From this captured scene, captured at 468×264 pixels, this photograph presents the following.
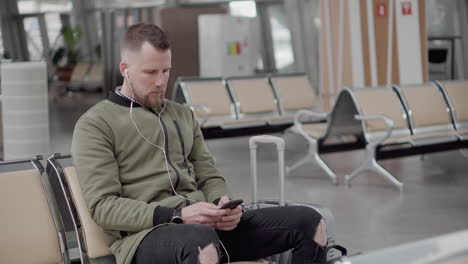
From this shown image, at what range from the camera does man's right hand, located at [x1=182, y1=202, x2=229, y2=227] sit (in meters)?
2.33

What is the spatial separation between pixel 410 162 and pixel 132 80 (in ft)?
19.6

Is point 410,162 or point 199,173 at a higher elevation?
point 199,173

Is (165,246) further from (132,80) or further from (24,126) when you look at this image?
(24,126)

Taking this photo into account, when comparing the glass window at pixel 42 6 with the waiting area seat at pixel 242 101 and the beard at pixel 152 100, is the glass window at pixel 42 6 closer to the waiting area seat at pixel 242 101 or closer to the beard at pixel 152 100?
the waiting area seat at pixel 242 101

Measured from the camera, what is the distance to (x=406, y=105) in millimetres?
7137

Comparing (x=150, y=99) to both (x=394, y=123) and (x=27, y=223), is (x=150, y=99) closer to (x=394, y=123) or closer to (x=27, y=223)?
(x=27, y=223)

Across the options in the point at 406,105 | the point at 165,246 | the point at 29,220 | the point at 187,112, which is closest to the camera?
the point at 165,246

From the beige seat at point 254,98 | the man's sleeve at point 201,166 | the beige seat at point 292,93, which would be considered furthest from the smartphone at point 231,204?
the beige seat at point 292,93

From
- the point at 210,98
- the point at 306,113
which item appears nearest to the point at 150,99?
the point at 306,113

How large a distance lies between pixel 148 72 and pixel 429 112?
5.31 m

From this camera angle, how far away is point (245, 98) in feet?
27.5

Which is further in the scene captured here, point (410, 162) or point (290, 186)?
point (410, 162)

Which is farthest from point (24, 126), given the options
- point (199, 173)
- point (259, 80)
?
point (199, 173)

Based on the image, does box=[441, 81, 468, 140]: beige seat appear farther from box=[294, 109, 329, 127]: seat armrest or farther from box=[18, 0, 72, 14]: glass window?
box=[18, 0, 72, 14]: glass window
